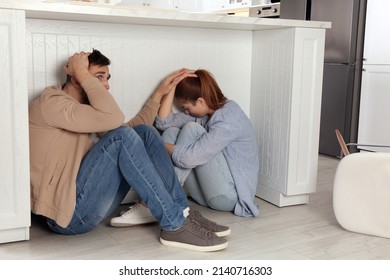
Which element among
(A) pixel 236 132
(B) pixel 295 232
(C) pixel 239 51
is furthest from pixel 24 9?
(B) pixel 295 232

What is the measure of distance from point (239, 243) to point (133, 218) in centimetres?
44

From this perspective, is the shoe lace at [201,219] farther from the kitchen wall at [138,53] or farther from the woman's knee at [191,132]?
the kitchen wall at [138,53]

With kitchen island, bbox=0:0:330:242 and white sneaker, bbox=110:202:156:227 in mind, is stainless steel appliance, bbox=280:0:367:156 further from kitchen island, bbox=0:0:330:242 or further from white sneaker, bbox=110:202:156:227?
white sneaker, bbox=110:202:156:227

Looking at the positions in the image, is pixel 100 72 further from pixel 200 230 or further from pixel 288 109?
pixel 288 109

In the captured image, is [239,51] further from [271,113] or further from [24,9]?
[24,9]

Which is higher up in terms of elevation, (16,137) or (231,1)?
(231,1)

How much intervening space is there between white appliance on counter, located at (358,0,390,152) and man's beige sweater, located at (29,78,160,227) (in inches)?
89.5

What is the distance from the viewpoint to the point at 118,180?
182cm

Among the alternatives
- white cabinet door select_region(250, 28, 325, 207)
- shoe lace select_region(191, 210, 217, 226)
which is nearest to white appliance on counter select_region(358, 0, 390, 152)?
white cabinet door select_region(250, 28, 325, 207)

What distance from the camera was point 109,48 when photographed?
2254 millimetres

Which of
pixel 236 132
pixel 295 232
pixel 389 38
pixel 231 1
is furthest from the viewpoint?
pixel 231 1

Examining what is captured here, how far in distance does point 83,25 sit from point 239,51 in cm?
80

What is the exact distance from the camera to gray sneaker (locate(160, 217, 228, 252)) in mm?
1812

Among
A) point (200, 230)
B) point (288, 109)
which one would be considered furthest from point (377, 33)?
point (200, 230)
